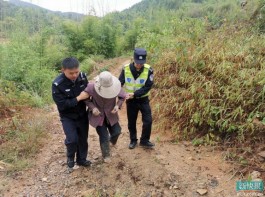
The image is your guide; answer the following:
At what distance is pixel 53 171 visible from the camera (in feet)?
12.3

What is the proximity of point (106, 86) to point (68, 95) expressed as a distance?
44cm

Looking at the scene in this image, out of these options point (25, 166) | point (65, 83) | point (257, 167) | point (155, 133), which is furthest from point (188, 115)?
point (25, 166)

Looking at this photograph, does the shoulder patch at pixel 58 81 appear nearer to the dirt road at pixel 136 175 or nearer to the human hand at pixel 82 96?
the human hand at pixel 82 96

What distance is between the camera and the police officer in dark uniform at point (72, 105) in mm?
3098

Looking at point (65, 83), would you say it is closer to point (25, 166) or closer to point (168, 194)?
point (25, 166)

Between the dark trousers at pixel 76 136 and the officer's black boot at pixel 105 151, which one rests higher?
the dark trousers at pixel 76 136

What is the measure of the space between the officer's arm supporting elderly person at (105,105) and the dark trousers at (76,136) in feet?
0.44

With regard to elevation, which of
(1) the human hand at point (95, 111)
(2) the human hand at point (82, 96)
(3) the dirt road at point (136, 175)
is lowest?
(3) the dirt road at point (136, 175)

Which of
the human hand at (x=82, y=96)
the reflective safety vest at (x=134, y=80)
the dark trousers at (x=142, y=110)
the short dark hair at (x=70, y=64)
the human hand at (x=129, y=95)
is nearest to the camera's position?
the short dark hair at (x=70, y=64)

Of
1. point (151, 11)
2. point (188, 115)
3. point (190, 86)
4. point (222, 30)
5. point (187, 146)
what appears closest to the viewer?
point (187, 146)

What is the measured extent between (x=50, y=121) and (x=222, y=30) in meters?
4.23

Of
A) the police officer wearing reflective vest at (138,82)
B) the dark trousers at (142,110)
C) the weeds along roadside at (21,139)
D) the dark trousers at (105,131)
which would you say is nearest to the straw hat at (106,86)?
the police officer wearing reflective vest at (138,82)

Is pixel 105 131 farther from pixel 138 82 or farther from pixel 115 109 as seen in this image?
pixel 138 82

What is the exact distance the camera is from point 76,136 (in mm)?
3342
